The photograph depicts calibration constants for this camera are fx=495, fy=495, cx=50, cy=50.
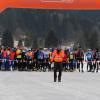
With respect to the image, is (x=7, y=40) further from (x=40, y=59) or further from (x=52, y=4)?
(x=52, y=4)

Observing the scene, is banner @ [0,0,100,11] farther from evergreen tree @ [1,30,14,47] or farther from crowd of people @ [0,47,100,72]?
evergreen tree @ [1,30,14,47]

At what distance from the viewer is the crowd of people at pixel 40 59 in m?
21.9

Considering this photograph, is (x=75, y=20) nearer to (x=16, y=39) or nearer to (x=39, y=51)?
(x=16, y=39)

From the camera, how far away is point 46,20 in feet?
294

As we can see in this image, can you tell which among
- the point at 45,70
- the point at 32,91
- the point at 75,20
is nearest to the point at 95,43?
the point at 75,20

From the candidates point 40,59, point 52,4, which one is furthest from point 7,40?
point 52,4

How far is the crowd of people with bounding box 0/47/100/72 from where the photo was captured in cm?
2186

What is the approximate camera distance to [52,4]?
2173 cm

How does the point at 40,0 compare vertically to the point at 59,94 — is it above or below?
above

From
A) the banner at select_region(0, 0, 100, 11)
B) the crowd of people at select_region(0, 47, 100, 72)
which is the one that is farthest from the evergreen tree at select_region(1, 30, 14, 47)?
the banner at select_region(0, 0, 100, 11)

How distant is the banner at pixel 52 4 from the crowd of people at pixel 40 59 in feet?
6.28

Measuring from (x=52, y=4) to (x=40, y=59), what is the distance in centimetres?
248

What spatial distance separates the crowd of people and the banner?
1915mm

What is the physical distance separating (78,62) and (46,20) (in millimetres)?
67955
